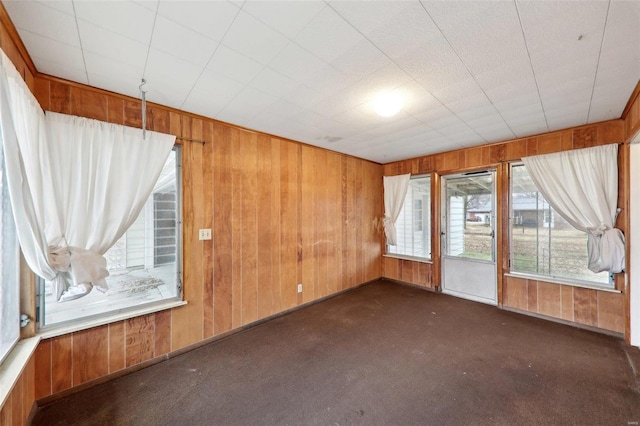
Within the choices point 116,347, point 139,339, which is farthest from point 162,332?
point 116,347

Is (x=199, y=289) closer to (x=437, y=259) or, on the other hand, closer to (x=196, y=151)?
(x=196, y=151)

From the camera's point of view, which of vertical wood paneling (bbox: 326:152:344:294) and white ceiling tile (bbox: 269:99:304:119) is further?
vertical wood paneling (bbox: 326:152:344:294)

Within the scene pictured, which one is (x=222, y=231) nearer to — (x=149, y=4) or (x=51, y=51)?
(x=51, y=51)

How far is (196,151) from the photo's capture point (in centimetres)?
249

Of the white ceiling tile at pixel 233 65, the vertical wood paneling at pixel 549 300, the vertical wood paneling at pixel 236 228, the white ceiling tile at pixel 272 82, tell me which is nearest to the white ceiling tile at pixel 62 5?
the white ceiling tile at pixel 233 65

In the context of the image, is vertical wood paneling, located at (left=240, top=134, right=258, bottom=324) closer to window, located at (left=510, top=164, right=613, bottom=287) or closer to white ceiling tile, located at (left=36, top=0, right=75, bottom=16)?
white ceiling tile, located at (left=36, top=0, right=75, bottom=16)

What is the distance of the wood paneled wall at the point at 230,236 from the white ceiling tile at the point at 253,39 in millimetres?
1282

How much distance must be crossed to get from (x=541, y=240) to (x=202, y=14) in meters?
4.42

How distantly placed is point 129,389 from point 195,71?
2577 millimetres

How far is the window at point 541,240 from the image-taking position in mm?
2947

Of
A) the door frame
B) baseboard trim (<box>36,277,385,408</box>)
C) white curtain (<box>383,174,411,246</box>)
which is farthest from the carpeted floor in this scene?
white curtain (<box>383,174,411,246</box>)

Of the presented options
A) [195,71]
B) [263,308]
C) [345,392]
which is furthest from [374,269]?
[195,71]

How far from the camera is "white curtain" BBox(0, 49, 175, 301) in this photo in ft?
4.43

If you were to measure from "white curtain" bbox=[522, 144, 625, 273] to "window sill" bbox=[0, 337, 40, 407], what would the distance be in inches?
198
